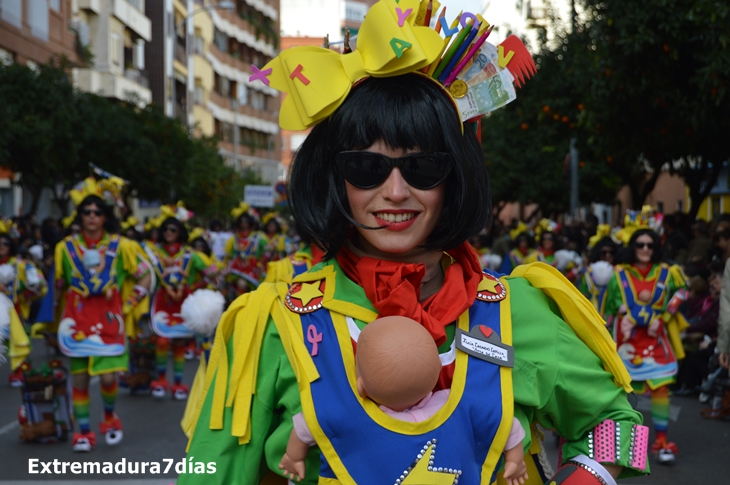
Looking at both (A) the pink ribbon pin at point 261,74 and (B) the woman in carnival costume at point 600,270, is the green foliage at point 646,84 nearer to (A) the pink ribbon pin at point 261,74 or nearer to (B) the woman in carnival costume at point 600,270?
(B) the woman in carnival costume at point 600,270

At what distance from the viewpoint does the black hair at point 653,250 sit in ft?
26.9

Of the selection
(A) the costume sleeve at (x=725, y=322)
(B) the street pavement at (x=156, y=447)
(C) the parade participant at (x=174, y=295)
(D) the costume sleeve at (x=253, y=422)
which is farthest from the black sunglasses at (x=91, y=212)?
(D) the costume sleeve at (x=253, y=422)

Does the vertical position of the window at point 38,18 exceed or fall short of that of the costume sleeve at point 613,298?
it exceeds it

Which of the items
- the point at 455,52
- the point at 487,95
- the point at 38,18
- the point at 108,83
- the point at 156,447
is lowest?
the point at 156,447

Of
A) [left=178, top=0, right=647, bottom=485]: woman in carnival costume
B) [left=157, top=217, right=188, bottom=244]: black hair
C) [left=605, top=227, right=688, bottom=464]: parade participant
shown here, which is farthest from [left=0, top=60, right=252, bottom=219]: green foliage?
[left=178, top=0, right=647, bottom=485]: woman in carnival costume

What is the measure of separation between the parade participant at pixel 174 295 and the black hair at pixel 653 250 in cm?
486

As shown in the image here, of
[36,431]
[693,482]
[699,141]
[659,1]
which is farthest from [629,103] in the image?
[36,431]

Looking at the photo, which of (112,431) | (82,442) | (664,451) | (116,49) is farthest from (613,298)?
(116,49)

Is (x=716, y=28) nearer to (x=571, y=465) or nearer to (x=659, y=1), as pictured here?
(x=659, y=1)

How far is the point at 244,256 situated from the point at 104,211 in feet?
26.6

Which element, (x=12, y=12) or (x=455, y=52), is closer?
(x=455, y=52)

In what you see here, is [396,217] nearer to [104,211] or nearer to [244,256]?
[104,211]

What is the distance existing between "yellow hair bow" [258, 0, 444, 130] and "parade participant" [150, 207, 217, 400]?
8354mm

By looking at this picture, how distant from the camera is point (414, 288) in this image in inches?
94.6
